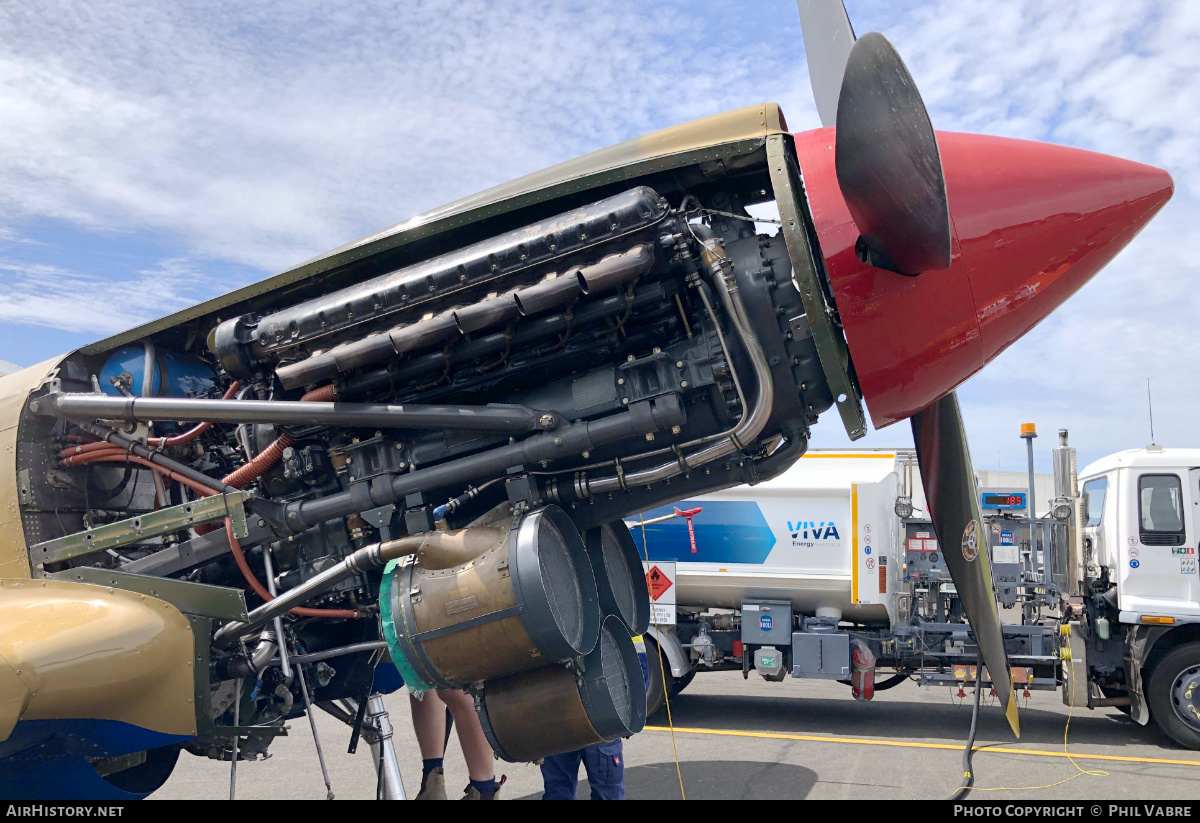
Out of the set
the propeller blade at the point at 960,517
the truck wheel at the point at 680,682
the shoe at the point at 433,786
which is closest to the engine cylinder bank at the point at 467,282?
the propeller blade at the point at 960,517

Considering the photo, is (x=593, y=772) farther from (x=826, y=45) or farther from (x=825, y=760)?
(x=826, y=45)

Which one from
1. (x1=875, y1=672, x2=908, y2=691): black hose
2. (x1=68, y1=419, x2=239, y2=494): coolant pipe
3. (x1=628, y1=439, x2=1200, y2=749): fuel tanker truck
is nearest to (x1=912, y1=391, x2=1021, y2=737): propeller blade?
(x1=68, y1=419, x2=239, y2=494): coolant pipe

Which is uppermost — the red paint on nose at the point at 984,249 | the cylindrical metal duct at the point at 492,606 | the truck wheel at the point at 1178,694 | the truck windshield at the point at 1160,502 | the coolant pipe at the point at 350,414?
the red paint on nose at the point at 984,249

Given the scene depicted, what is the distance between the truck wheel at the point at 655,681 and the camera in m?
9.95

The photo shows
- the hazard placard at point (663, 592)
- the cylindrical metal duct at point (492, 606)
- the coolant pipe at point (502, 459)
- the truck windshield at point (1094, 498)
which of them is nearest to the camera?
the cylindrical metal duct at point (492, 606)

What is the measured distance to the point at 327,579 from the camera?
13.7 feet

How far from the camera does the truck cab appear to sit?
897cm

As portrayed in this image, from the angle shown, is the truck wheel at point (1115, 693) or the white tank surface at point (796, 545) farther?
the white tank surface at point (796, 545)

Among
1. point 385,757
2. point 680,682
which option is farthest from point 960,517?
point 680,682

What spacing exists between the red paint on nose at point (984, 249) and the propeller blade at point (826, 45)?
72 cm

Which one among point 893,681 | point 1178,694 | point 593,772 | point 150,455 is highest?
point 150,455

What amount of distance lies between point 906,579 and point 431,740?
6.64 metres

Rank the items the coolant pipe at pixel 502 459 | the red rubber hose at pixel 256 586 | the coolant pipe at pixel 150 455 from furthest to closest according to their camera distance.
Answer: the coolant pipe at pixel 150 455, the red rubber hose at pixel 256 586, the coolant pipe at pixel 502 459

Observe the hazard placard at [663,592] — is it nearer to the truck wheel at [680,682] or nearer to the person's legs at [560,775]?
the truck wheel at [680,682]
